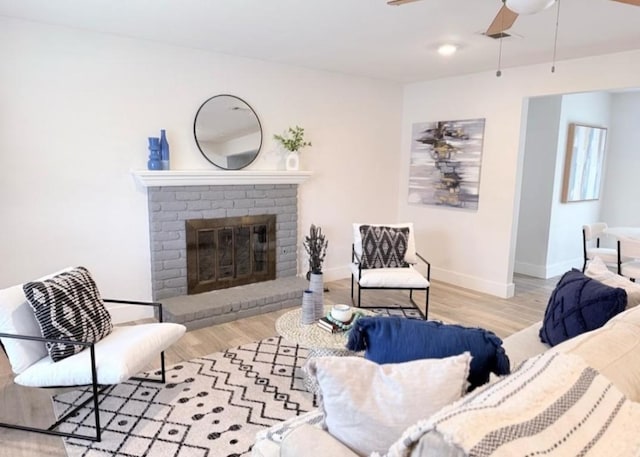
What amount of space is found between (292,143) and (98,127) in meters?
1.81

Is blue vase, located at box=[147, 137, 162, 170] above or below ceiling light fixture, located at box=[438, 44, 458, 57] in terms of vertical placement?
below

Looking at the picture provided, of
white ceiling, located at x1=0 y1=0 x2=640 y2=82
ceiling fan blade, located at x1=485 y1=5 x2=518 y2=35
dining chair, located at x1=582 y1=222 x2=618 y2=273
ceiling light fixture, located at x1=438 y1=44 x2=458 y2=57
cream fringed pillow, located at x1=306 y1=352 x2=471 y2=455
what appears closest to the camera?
cream fringed pillow, located at x1=306 y1=352 x2=471 y2=455

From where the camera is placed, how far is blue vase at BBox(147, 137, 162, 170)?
146 inches

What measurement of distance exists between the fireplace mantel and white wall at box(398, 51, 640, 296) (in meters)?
1.76

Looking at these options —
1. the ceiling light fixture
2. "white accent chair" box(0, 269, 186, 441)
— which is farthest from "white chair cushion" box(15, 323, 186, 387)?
the ceiling light fixture

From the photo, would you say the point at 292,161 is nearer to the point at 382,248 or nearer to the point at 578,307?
the point at 382,248

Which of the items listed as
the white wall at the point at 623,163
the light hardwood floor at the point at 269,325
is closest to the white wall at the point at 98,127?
the light hardwood floor at the point at 269,325

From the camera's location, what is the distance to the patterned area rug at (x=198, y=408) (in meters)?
2.16

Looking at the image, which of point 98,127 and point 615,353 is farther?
point 98,127

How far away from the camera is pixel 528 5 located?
187 cm

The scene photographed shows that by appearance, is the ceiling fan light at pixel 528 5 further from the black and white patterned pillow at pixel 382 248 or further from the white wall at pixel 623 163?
the white wall at pixel 623 163

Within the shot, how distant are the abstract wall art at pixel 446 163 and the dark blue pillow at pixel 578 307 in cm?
254

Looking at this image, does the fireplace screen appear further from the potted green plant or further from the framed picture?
the framed picture

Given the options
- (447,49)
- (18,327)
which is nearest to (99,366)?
(18,327)
